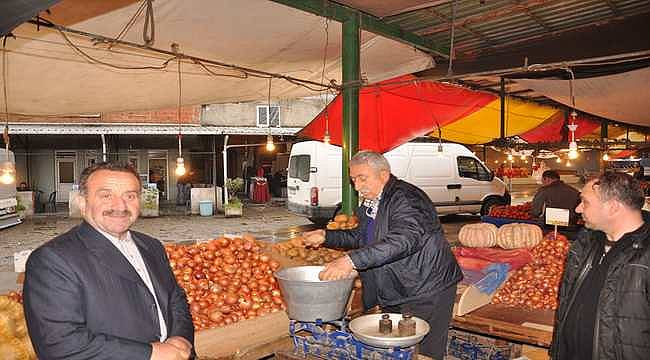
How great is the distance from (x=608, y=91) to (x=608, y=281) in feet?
20.7

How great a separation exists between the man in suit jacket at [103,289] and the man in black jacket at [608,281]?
2068mm

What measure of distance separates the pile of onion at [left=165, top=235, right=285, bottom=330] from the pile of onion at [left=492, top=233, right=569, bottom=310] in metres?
2.35

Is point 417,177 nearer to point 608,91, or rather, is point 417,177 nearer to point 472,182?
point 472,182

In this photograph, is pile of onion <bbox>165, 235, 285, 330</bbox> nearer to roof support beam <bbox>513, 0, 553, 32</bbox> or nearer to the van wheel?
roof support beam <bbox>513, 0, 553, 32</bbox>

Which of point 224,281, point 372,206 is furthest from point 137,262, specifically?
point 224,281

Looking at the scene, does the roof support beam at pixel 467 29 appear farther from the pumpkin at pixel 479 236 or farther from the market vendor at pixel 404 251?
the market vendor at pixel 404 251

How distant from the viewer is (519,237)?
18.8ft

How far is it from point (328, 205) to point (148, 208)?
828 centimetres

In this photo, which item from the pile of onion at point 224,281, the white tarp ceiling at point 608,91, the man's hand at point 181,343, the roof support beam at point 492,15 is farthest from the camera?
the white tarp ceiling at point 608,91

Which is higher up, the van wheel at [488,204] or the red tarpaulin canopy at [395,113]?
the red tarpaulin canopy at [395,113]

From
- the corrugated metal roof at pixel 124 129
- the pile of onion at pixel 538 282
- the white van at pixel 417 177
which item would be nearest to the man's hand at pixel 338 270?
the pile of onion at pixel 538 282

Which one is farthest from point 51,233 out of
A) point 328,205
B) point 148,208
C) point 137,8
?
point 137,8

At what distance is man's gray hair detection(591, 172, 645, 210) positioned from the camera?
2662 mm

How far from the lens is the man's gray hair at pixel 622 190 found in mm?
2662
